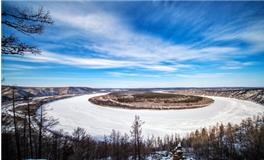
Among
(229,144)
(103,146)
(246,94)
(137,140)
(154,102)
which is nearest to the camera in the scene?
(137,140)

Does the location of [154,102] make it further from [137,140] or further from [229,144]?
[137,140]

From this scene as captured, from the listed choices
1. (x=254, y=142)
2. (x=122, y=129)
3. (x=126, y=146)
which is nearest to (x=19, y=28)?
(x=126, y=146)

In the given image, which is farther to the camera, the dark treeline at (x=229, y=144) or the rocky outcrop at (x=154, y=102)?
the rocky outcrop at (x=154, y=102)

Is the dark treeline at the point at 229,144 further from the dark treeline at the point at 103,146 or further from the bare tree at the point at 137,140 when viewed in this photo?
the bare tree at the point at 137,140

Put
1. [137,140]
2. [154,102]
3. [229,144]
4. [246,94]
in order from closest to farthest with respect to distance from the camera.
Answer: [137,140] < [229,144] < [154,102] < [246,94]

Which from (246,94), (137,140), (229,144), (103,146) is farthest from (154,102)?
(137,140)

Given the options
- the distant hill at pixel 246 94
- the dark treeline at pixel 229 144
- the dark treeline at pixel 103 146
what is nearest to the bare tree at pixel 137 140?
the dark treeline at pixel 103 146

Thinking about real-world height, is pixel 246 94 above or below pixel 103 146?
above

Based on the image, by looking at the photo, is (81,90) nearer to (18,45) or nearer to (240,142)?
(240,142)
